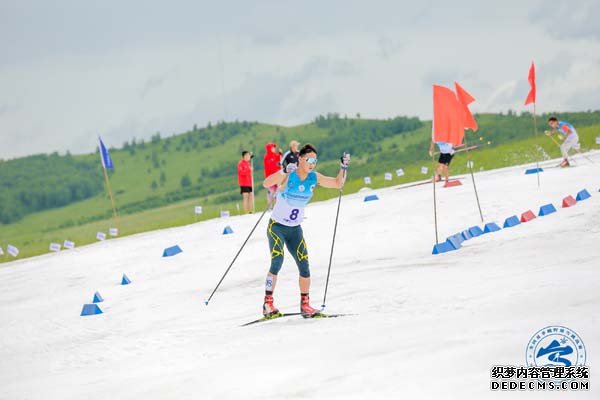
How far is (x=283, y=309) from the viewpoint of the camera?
12242 millimetres

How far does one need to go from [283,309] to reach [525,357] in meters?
5.31

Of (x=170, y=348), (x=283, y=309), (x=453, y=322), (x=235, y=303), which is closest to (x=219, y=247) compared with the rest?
(x=235, y=303)

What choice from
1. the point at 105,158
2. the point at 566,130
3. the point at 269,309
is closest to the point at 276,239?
the point at 269,309

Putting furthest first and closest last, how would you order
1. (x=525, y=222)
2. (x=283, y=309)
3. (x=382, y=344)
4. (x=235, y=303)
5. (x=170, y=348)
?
(x=525, y=222)
(x=235, y=303)
(x=283, y=309)
(x=170, y=348)
(x=382, y=344)

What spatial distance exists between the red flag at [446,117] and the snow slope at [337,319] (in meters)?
2.13

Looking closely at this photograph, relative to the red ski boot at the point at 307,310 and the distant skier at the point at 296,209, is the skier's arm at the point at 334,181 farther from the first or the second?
the red ski boot at the point at 307,310

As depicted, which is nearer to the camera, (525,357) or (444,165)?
(525,357)

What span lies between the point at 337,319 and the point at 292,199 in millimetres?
1715

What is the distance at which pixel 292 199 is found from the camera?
36.2ft

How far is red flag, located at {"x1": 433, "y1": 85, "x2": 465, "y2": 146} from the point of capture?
52.5ft

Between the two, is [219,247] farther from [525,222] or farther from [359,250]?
[525,222]

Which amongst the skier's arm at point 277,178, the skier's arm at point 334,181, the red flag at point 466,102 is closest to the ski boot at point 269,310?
the skier's arm at point 277,178

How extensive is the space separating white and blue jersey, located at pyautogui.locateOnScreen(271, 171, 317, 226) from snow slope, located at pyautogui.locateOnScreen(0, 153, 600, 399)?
4.54 ft

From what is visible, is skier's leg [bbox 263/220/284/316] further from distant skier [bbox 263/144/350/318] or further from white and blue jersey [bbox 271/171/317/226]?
white and blue jersey [bbox 271/171/317/226]
